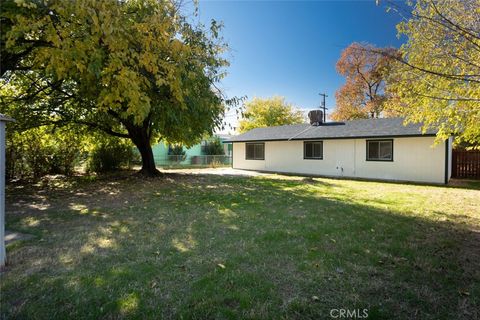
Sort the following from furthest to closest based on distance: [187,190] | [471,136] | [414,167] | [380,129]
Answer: [380,129] < [414,167] < [187,190] < [471,136]

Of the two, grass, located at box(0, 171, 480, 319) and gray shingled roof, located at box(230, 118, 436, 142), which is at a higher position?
gray shingled roof, located at box(230, 118, 436, 142)

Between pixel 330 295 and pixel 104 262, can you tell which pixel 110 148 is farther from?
pixel 330 295

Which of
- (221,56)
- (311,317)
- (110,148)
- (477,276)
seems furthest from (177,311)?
(110,148)

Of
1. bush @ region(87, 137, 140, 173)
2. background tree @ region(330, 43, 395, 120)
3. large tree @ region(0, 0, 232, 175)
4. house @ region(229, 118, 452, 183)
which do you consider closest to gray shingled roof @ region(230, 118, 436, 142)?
house @ region(229, 118, 452, 183)

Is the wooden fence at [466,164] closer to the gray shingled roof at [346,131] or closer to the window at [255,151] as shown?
the gray shingled roof at [346,131]

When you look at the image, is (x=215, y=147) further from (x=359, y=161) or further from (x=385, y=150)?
(x=385, y=150)

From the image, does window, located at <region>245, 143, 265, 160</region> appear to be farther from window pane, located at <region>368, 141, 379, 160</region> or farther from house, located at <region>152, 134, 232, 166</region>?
window pane, located at <region>368, 141, 379, 160</region>

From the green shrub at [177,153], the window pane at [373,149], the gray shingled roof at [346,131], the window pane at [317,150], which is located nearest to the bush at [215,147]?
the green shrub at [177,153]

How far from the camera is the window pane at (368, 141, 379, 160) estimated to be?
14.7m

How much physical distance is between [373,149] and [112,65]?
13.9 metres

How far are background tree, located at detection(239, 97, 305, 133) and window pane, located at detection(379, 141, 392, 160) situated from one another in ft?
73.5

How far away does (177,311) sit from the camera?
8.40 ft

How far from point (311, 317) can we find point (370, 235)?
2.79 m

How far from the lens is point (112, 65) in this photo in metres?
4.18
